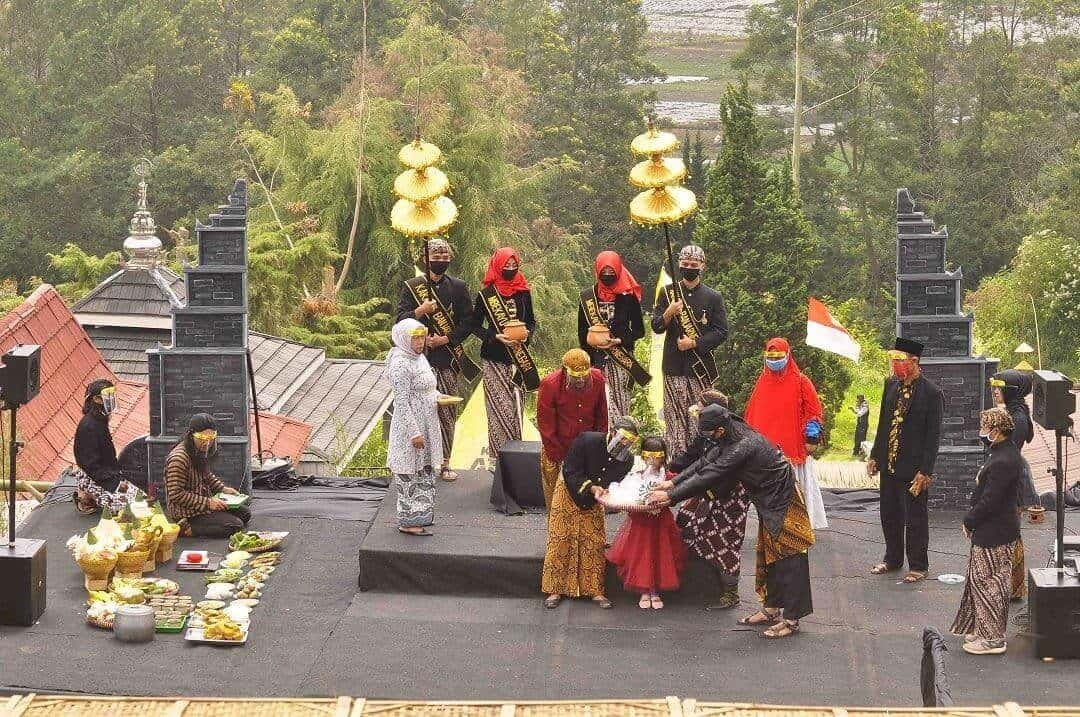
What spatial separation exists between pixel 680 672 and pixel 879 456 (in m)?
2.06

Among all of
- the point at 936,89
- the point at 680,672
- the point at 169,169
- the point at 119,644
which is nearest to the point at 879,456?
the point at 680,672

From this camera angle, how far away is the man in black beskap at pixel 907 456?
9.78 m

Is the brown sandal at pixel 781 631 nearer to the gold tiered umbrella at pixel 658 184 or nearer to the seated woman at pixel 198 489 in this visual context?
the gold tiered umbrella at pixel 658 184

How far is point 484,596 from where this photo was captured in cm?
979

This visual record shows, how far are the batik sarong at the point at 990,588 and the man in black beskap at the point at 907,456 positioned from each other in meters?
1.01

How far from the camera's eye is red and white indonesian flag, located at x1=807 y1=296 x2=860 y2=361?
11.5 meters

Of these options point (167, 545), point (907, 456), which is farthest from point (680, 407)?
point (167, 545)

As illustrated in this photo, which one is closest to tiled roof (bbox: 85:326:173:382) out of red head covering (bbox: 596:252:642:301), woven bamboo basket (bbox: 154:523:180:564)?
woven bamboo basket (bbox: 154:523:180:564)

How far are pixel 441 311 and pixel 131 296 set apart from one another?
638 cm

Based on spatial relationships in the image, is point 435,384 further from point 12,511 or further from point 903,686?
point 903,686

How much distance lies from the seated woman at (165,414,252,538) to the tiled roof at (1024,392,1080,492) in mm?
5733

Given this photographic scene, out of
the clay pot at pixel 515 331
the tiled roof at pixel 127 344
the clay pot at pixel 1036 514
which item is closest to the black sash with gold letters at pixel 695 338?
the clay pot at pixel 515 331

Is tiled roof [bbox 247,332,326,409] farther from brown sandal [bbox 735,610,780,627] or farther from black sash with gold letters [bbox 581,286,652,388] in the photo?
brown sandal [bbox 735,610,780,627]

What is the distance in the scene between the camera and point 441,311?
10984mm
